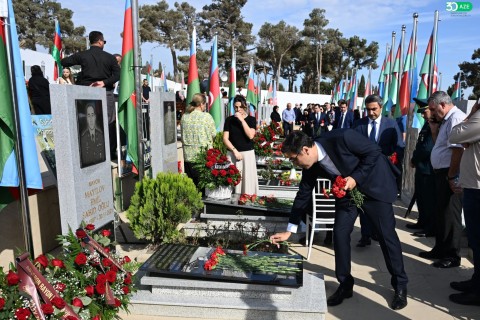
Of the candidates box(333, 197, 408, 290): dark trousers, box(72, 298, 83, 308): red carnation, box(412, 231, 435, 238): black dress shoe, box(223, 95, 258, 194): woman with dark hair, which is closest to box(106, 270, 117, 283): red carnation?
box(72, 298, 83, 308): red carnation

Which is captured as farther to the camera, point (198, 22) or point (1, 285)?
point (198, 22)

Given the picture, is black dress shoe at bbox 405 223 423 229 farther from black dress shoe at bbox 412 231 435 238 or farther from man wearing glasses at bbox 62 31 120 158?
man wearing glasses at bbox 62 31 120 158

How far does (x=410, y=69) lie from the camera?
10.1 meters

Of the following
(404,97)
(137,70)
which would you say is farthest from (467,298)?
(404,97)

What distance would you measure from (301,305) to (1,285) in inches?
86.8

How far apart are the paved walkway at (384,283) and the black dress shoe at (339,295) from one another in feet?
0.15

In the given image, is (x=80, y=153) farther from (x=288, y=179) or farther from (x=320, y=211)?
(x=288, y=179)

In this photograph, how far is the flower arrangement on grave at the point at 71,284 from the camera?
7.44 ft

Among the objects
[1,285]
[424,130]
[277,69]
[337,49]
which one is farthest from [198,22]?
[1,285]

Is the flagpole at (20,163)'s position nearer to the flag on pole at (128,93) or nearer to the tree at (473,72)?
the flag on pole at (128,93)

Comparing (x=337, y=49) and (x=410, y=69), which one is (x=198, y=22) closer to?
(x=337, y=49)

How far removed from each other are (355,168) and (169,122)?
127 inches

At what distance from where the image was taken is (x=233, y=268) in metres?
3.72

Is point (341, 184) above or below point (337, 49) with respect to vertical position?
below
